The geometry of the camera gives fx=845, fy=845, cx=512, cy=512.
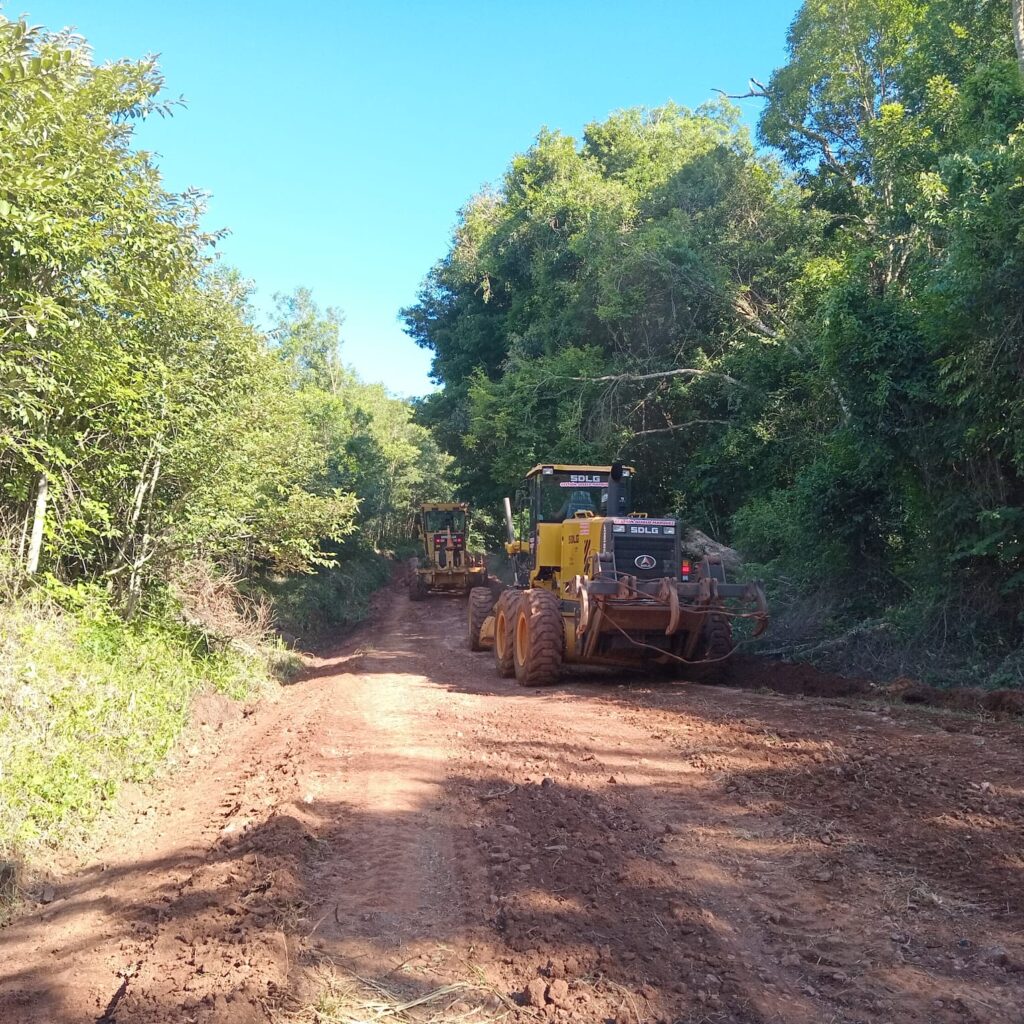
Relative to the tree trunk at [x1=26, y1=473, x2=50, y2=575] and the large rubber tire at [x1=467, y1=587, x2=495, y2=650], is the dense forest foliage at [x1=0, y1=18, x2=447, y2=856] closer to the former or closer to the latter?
the tree trunk at [x1=26, y1=473, x2=50, y2=575]

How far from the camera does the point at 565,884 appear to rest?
14.2ft

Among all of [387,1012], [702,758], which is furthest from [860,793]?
[387,1012]

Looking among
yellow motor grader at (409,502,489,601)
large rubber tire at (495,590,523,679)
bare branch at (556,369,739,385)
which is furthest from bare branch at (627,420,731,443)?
yellow motor grader at (409,502,489,601)

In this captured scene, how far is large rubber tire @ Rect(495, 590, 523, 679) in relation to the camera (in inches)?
464

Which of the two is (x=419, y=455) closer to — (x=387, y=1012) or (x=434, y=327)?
(x=434, y=327)

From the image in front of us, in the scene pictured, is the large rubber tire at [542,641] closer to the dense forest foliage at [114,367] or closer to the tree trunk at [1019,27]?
the dense forest foliage at [114,367]

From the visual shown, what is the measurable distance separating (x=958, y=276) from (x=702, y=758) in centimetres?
675

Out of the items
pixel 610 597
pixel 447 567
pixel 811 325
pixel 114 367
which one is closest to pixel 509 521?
pixel 610 597

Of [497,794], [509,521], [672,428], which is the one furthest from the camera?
[672,428]

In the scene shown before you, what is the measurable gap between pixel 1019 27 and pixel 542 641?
36.8 feet

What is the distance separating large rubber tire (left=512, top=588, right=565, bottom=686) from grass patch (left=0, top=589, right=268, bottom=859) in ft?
13.2

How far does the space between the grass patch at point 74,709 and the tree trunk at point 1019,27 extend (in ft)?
44.9

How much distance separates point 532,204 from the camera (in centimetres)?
2841

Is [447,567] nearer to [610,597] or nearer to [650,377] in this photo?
[650,377]
